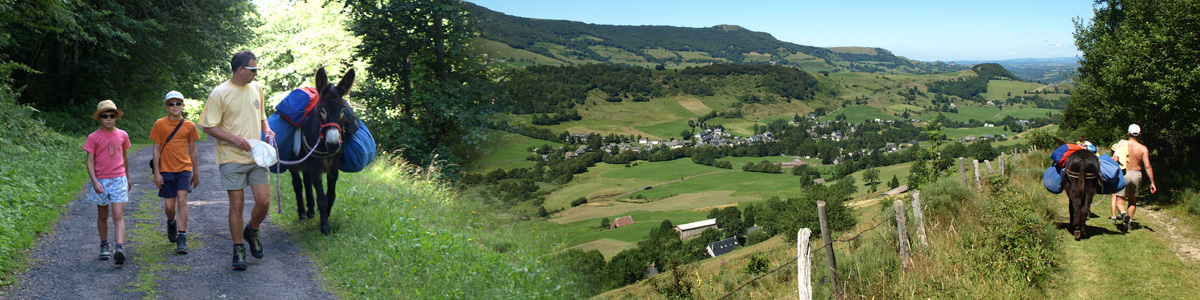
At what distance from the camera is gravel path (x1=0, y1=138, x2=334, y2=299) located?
4945 millimetres

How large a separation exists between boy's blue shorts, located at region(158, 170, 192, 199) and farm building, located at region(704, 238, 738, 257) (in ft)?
114

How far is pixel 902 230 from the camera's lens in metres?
6.74

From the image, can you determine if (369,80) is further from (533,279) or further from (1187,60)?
(1187,60)

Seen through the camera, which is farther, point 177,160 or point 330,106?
point 330,106

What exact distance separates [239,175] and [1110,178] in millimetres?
12113

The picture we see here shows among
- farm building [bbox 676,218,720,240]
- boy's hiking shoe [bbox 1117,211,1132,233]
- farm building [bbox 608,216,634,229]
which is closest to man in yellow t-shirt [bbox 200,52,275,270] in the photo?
boy's hiking shoe [bbox 1117,211,1132,233]

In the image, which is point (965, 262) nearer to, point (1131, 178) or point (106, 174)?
point (1131, 178)

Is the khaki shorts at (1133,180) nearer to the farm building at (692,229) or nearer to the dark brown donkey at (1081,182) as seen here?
the dark brown donkey at (1081,182)

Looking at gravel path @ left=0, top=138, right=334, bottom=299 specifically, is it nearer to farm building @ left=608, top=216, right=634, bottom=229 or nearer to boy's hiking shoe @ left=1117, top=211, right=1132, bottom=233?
boy's hiking shoe @ left=1117, top=211, right=1132, bottom=233

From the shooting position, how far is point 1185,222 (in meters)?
11.3

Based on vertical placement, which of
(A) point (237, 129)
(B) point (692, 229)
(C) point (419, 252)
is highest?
(A) point (237, 129)

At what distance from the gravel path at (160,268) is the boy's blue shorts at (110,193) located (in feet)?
1.80

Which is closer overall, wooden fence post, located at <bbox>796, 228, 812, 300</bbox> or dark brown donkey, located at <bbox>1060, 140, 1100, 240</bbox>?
wooden fence post, located at <bbox>796, 228, 812, 300</bbox>

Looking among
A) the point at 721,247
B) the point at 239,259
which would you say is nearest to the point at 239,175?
the point at 239,259
